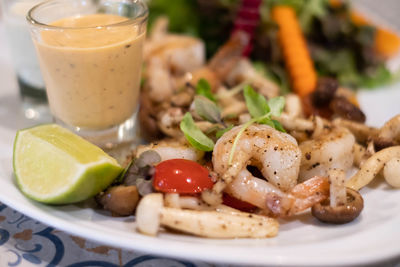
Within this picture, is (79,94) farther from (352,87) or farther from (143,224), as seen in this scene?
(352,87)

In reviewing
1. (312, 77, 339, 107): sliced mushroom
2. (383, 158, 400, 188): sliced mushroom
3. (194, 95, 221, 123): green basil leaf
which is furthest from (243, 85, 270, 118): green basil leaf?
(312, 77, 339, 107): sliced mushroom

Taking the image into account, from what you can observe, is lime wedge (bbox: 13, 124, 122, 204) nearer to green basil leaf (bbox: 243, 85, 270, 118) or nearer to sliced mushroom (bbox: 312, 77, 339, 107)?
green basil leaf (bbox: 243, 85, 270, 118)

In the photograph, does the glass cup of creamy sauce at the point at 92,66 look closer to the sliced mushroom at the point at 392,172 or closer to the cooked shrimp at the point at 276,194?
the cooked shrimp at the point at 276,194

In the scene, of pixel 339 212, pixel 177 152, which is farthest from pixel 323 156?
pixel 177 152

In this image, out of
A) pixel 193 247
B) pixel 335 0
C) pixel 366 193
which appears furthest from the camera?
pixel 335 0

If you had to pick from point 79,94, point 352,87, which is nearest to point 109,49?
point 79,94

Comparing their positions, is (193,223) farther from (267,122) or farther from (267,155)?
(267,122)
